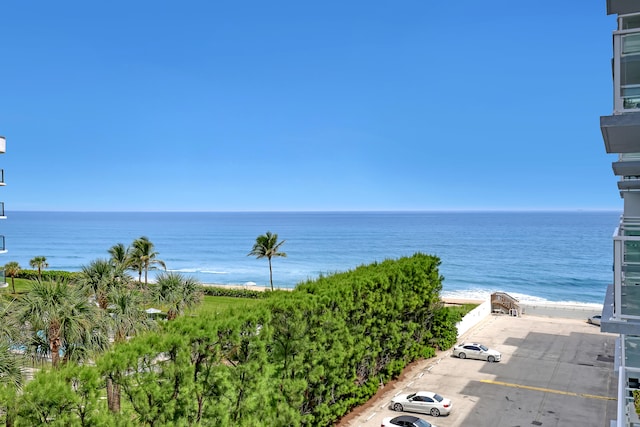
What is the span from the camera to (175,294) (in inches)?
1060

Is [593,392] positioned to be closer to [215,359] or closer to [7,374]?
[215,359]

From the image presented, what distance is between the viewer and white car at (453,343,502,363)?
2892 centimetres

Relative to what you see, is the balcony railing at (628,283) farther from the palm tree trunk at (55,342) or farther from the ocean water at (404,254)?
the ocean water at (404,254)

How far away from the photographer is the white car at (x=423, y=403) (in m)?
20.9

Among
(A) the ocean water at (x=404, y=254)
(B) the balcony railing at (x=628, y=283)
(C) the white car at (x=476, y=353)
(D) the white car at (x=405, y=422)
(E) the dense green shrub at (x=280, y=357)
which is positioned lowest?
(A) the ocean water at (x=404, y=254)

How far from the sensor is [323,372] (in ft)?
59.3

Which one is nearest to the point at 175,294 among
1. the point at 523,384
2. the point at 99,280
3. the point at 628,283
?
the point at 99,280

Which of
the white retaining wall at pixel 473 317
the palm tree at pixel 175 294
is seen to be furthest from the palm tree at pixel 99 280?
the white retaining wall at pixel 473 317

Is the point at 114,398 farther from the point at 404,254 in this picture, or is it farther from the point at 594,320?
the point at 404,254

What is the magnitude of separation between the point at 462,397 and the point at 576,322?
69.7 ft

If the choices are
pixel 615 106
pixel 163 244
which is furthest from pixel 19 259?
pixel 615 106

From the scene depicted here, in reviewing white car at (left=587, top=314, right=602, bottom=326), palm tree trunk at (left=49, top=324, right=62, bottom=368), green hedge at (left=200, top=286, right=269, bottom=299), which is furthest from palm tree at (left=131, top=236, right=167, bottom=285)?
white car at (left=587, top=314, right=602, bottom=326)

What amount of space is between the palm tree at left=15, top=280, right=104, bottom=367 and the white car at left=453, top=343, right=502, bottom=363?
69.3 ft

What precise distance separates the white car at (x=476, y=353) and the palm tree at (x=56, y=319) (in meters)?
21.1
